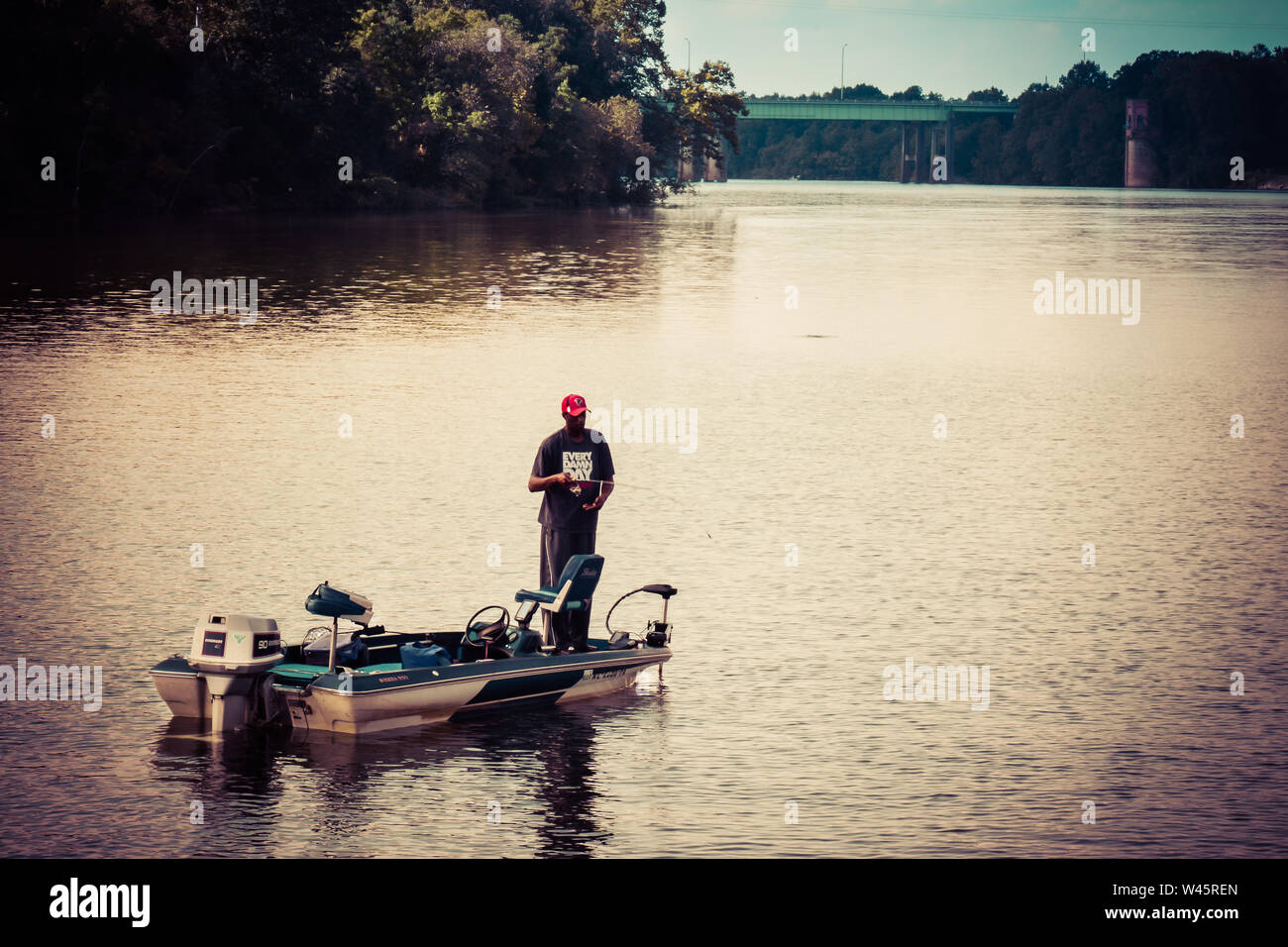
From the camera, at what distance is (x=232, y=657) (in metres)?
11.5

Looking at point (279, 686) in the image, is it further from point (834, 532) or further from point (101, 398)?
point (101, 398)

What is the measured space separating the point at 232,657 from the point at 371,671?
101 cm

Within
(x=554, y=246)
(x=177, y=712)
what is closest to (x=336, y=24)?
(x=554, y=246)

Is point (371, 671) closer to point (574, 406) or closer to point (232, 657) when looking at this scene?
point (232, 657)

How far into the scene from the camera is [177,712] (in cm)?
1191

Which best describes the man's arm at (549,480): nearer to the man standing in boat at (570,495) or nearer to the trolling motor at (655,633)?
the man standing in boat at (570,495)

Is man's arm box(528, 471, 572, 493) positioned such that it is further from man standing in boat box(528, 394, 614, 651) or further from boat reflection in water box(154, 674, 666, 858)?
boat reflection in water box(154, 674, 666, 858)

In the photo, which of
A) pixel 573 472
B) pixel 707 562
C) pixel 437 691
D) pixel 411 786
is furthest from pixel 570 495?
pixel 707 562

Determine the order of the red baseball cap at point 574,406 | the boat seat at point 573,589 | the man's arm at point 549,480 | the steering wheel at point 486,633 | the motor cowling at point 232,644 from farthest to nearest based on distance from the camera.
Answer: the man's arm at point 549,480 → the red baseball cap at point 574,406 → the boat seat at point 573,589 → the steering wheel at point 486,633 → the motor cowling at point 232,644

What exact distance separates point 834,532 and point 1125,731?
6.46 meters

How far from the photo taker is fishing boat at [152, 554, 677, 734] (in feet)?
37.8

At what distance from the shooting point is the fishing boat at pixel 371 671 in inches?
454

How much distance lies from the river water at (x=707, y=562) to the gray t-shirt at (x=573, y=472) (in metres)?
1.43

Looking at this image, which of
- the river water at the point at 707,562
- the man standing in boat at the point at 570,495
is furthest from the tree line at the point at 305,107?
the man standing in boat at the point at 570,495
